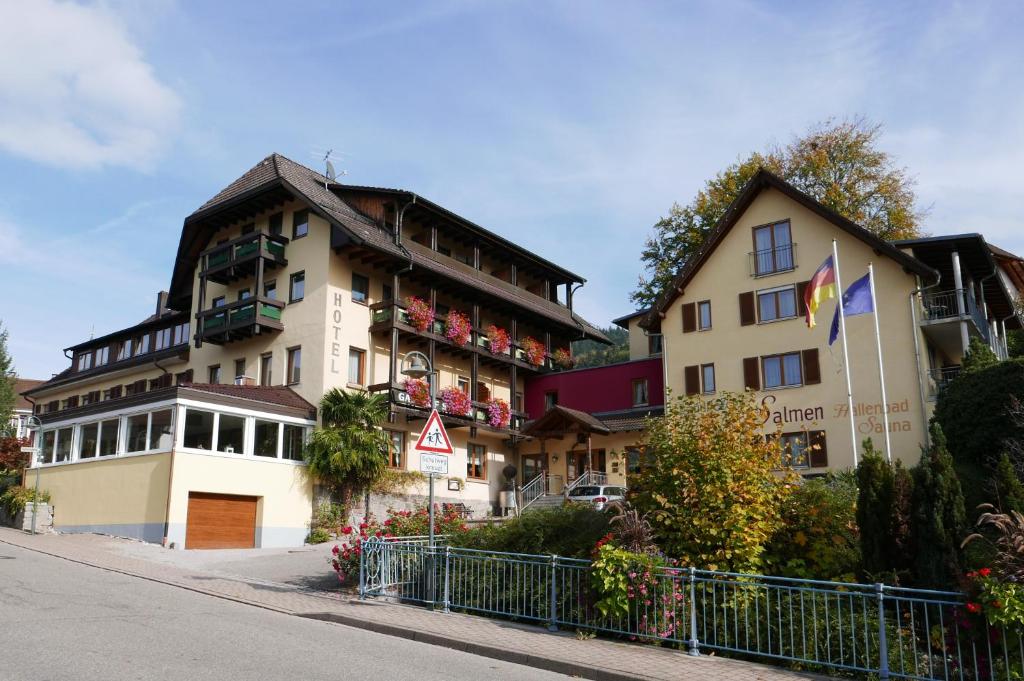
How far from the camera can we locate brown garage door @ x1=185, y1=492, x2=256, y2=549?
82.4 feet

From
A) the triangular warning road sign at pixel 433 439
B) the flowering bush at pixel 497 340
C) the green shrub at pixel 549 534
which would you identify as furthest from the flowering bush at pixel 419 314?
the triangular warning road sign at pixel 433 439

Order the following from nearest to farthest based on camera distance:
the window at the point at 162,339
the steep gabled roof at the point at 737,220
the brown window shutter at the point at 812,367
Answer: the steep gabled roof at the point at 737,220 → the brown window shutter at the point at 812,367 → the window at the point at 162,339

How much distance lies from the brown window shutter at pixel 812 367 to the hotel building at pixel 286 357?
12313 millimetres

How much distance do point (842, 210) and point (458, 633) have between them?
3225 centimetres

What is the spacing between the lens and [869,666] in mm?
9344

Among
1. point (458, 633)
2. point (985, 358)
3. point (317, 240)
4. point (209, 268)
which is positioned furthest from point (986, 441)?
point (209, 268)

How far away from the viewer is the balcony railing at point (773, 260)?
31.4 meters

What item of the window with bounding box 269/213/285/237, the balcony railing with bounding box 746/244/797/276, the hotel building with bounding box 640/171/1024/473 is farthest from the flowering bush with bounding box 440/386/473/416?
the balcony railing with bounding box 746/244/797/276

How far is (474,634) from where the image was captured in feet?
37.7

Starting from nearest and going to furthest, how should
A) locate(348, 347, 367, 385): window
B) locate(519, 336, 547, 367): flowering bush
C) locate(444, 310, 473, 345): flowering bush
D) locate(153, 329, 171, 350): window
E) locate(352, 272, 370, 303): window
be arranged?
locate(348, 347, 367, 385): window
locate(352, 272, 370, 303): window
locate(444, 310, 473, 345): flowering bush
locate(519, 336, 547, 367): flowering bush
locate(153, 329, 171, 350): window

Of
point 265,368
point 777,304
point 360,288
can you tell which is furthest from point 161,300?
point 777,304

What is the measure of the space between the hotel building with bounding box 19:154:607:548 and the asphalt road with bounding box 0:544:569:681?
11811mm

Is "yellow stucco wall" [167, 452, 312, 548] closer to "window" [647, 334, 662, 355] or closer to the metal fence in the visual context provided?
the metal fence

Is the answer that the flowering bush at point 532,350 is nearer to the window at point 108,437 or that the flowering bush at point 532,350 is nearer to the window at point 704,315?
the window at point 704,315
